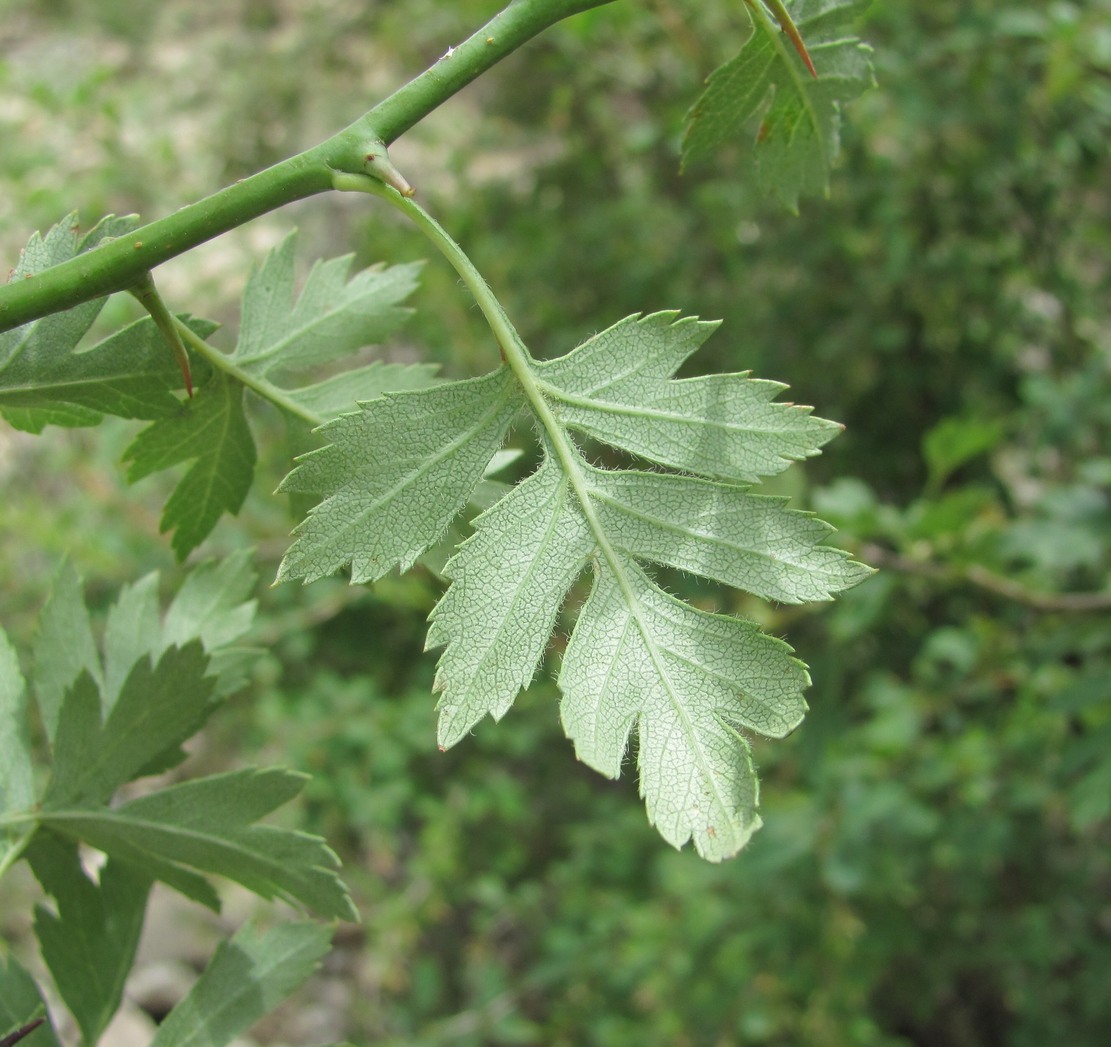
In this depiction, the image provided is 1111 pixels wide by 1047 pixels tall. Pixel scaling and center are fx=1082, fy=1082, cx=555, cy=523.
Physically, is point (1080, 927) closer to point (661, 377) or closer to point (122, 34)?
point (661, 377)

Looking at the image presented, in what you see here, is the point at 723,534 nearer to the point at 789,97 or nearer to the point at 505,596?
the point at 505,596

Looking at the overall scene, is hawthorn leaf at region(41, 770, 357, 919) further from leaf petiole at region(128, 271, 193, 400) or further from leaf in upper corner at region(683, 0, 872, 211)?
leaf in upper corner at region(683, 0, 872, 211)

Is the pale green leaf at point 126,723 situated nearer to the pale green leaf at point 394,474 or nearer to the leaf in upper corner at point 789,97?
the pale green leaf at point 394,474

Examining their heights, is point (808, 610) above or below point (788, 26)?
below

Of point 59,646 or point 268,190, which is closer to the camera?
point 268,190

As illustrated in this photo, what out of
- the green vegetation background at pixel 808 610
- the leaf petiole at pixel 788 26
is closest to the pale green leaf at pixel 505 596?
the leaf petiole at pixel 788 26

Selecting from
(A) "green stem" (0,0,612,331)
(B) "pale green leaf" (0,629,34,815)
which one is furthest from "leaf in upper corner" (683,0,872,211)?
(B) "pale green leaf" (0,629,34,815)

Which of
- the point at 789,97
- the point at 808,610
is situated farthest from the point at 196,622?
the point at 808,610
